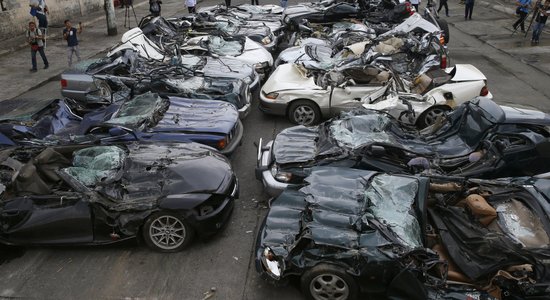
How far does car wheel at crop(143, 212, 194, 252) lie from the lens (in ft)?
17.9

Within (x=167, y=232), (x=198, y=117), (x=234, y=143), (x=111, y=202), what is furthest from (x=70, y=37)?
(x=167, y=232)

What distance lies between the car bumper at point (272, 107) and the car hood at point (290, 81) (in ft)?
0.67

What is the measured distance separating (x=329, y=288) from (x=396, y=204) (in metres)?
1.30

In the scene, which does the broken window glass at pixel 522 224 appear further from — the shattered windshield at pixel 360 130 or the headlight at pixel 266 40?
the headlight at pixel 266 40

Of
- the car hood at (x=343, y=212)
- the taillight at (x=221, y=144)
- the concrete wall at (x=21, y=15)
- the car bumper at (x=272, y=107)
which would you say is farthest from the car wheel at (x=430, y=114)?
the concrete wall at (x=21, y=15)

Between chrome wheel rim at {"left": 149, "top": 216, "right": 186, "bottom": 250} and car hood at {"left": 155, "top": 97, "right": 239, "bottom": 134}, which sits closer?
chrome wheel rim at {"left": 149, "top": 216, "right": 186, "bottom": 250}

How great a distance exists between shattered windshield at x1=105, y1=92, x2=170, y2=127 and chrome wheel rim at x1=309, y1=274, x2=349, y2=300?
13.8 ft

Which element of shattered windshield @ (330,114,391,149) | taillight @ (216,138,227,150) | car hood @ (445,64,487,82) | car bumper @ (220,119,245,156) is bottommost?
car bumper @ (220,119,245,156)

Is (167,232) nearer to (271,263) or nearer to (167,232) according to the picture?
(167,232)

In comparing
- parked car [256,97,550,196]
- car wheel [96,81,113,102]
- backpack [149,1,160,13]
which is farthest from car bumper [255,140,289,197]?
backpack [149,1,160,13]

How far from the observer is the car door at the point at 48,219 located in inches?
215

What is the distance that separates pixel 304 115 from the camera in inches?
363

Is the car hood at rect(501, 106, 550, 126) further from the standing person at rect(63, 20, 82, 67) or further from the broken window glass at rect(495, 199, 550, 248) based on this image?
the standing person at rect(63, 20, 82, 67)

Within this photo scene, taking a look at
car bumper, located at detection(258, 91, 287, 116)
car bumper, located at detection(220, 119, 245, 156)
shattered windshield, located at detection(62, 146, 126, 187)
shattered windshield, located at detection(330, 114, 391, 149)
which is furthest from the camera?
car bumper, located at detection(258, 91, 287, 116)
